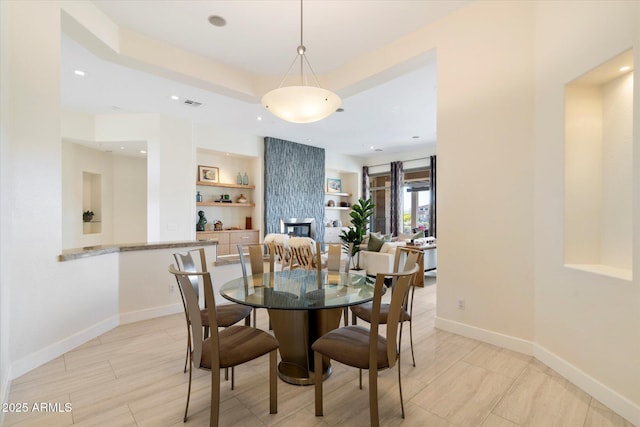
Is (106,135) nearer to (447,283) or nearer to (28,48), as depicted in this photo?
(28,48)

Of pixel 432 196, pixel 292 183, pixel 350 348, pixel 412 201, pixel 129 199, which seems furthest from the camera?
pixel 412 201

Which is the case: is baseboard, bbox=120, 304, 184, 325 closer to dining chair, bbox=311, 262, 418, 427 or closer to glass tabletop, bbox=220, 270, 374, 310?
glass tabletop, bbox=220, 270, 374, 310

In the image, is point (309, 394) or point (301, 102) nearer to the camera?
point (309, 394)

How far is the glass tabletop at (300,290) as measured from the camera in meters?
1.94

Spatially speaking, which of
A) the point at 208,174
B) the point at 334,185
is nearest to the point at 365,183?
the point at 334,185

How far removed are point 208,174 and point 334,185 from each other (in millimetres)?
4305

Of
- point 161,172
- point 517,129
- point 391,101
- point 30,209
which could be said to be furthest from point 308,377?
point 161,172

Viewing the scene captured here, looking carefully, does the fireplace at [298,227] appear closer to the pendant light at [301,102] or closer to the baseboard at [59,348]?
the baseboard at [59,348]

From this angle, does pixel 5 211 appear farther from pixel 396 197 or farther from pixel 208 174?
pixel 396 197

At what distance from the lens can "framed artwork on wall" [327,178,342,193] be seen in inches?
379

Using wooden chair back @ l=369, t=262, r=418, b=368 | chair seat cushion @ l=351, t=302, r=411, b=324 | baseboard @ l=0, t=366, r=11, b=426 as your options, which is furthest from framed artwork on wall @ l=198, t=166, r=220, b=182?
wooden chair back @ l=369, t=262, r=418, b=368

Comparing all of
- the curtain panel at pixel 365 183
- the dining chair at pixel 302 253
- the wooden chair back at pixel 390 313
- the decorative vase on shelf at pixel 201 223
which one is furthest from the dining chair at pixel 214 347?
the curtain panel at pixel 365 183

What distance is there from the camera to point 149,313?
11.4 ft

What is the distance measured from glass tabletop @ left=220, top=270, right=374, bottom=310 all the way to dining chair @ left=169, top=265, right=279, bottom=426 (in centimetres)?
23
